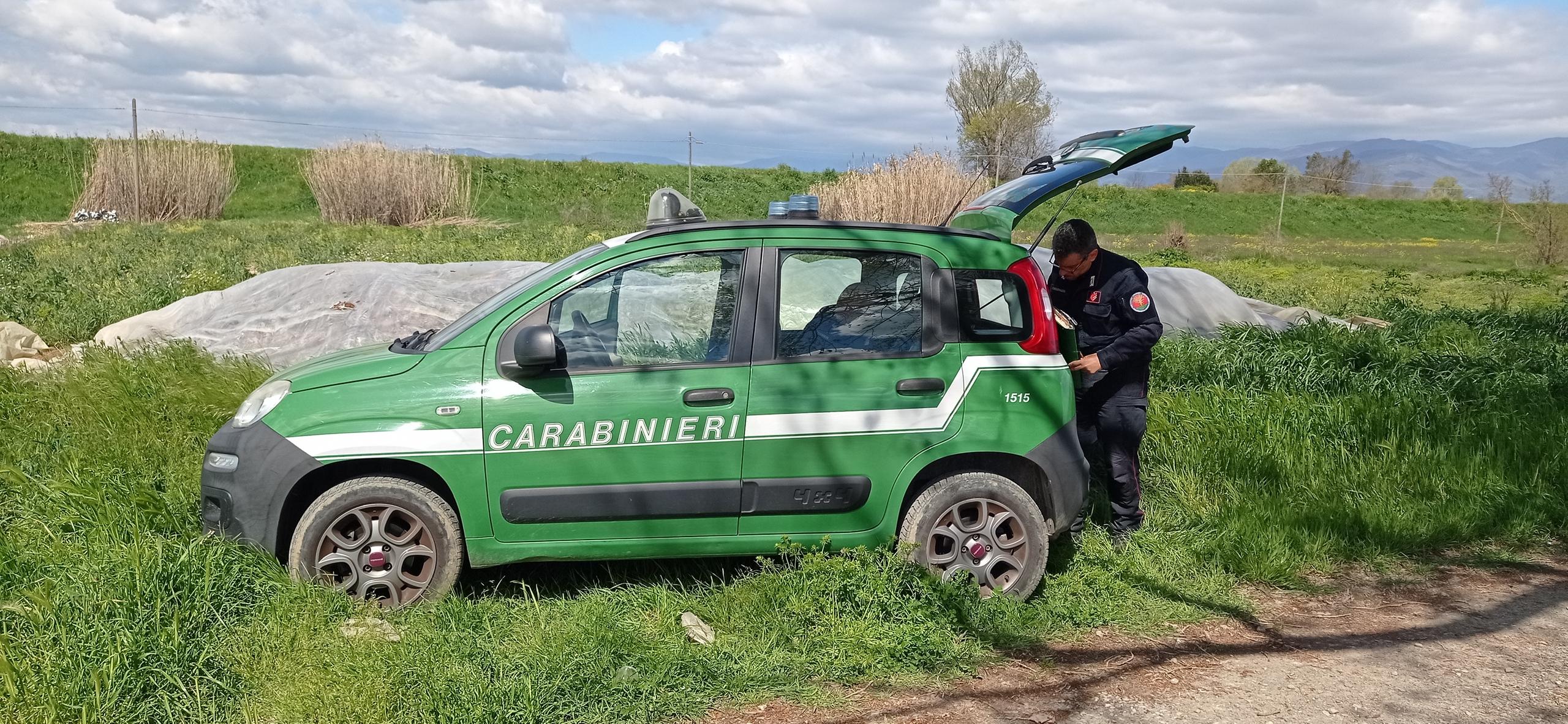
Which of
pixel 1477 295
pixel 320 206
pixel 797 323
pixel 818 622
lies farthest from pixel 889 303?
pixel 320 206

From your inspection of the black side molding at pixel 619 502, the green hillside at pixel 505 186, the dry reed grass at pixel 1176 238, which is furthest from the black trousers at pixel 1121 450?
the dry reed grass at pixel 1176 238

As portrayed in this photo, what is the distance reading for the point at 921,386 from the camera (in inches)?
182

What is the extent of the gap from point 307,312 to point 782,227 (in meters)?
5.03

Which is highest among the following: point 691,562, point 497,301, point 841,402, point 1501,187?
point 1501,187

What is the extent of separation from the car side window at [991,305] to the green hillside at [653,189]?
27.3 m

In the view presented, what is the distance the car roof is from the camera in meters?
4.70

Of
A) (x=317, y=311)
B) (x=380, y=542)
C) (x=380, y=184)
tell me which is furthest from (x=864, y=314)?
(x=380, y=184)

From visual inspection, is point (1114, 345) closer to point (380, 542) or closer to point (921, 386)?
point (921, 386)

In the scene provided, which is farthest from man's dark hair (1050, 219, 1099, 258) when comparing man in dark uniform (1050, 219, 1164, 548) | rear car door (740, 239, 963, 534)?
rear car door (740, 239, 963, 534)

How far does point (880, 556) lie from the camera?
4523 millimetres

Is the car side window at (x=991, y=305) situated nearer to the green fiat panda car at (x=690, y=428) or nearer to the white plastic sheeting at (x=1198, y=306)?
the green fiat panda car at (x=690, y=428)

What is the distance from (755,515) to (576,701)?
1.16 m

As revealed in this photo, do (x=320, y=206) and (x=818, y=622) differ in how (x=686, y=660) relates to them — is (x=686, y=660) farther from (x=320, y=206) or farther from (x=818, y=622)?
(x=320, y=206)

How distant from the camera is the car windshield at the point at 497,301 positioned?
15.0 feet
